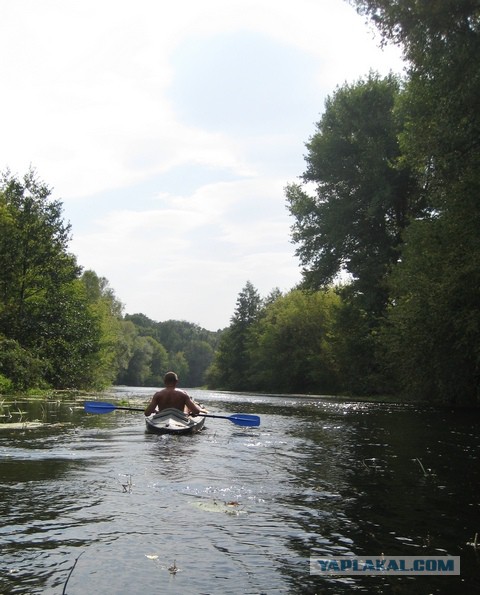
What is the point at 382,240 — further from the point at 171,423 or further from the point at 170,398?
the point at 171,423

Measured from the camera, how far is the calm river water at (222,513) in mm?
4426

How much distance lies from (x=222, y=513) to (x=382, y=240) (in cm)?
3294

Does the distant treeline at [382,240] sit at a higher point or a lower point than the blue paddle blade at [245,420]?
higher

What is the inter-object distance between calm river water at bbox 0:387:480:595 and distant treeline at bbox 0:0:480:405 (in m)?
10.5

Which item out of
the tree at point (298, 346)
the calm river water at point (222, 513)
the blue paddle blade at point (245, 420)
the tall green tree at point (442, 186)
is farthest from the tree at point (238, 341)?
the calm river water at point (222, 513)

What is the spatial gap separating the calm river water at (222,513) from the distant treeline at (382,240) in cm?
1053

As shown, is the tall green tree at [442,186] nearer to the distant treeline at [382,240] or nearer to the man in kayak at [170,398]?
the distant treeline at [382,240]

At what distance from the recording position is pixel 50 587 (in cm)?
410

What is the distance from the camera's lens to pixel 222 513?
6.32 m

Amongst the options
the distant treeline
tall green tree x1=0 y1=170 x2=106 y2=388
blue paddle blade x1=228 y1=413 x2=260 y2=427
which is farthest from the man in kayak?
tall green tree x1=0 y1=170 x2=106 y2=388

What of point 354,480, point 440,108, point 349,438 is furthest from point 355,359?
point 354,480

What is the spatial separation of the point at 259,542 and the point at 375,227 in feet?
111

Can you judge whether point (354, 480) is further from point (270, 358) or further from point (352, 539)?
point (270, 358)

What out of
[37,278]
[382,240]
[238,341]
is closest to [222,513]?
[37,278]
